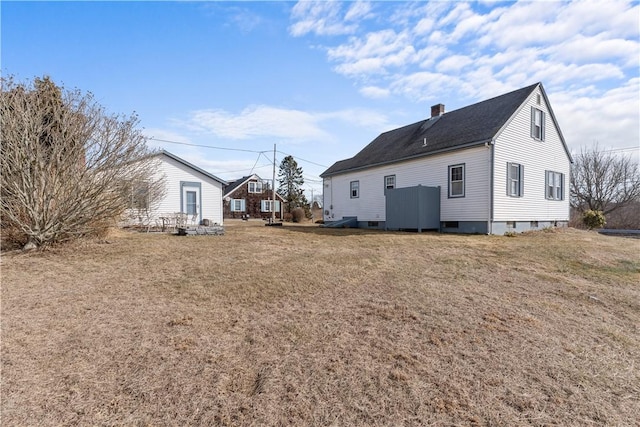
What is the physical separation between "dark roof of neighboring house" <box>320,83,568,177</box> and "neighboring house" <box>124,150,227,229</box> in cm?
782

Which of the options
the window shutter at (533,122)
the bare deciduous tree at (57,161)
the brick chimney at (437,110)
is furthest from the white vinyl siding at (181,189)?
the window shutter at (533,122)

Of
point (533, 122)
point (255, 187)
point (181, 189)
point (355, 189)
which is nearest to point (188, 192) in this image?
point (181, 189)

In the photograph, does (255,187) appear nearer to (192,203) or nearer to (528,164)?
(192,203)

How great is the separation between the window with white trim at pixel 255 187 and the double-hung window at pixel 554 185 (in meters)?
30.2

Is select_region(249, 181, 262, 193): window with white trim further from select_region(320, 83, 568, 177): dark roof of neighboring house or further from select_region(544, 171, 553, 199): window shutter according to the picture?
select_region(544, 171, 553, 199): window shutter

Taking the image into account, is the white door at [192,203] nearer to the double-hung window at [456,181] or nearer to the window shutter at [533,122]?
the double-hung window at [456,181]

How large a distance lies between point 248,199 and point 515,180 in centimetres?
3020

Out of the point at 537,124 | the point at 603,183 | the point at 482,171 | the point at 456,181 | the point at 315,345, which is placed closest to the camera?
the point at 315,345

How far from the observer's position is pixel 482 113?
15547mm

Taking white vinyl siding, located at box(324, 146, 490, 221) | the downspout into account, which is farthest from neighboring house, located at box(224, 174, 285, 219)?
the downspout

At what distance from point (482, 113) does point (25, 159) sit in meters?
16.4

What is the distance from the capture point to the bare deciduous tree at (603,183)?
91.2 feet

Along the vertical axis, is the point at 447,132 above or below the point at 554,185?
above

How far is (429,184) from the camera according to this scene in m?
15.4
